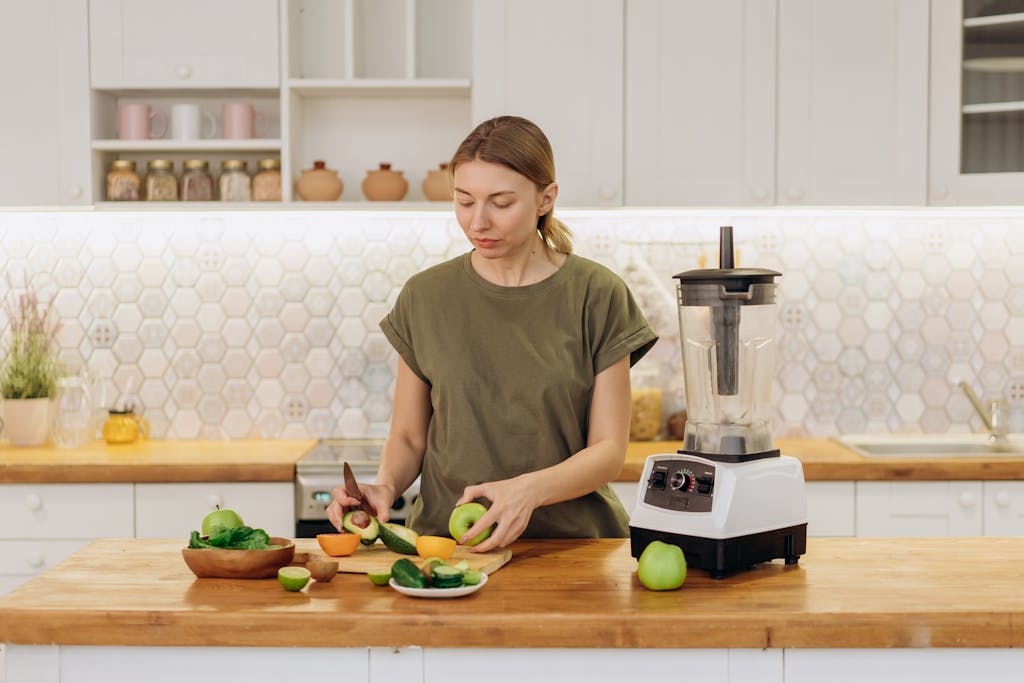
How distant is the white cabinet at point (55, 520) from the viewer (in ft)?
10.4

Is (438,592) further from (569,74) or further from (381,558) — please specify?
(569,74)

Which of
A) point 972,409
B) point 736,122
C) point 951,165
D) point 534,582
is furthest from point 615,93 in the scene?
point 534,582

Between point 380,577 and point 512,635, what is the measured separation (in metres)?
0.25

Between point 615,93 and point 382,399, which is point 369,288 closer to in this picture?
point 382,399

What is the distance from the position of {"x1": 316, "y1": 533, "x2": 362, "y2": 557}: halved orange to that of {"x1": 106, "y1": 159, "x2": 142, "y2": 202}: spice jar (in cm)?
194

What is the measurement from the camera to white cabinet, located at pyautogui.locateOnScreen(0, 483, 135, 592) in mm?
3158

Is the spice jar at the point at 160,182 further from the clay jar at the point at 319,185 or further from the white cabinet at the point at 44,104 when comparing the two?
the clay jar at the point at 319,185

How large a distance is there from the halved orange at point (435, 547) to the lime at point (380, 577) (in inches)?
4.6

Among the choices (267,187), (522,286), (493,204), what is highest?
(267,187)

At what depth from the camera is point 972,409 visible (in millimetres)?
3775

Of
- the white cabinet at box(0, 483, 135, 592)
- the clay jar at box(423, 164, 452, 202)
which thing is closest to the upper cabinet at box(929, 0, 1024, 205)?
the clay jar at box(423, 164, 452, 202)

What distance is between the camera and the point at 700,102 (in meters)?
3.34

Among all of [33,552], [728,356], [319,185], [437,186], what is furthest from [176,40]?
[728,356]

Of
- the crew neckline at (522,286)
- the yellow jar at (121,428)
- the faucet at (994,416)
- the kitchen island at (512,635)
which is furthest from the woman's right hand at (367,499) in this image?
the faucet at (994,416)
